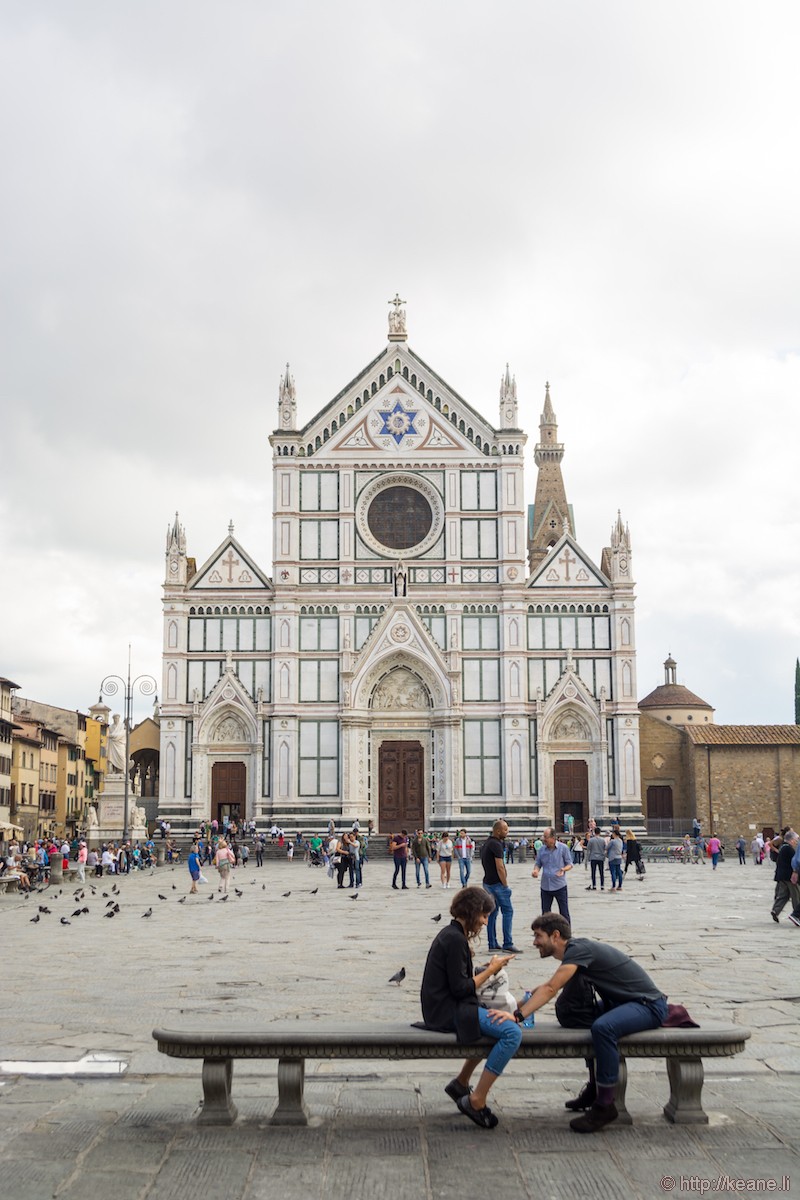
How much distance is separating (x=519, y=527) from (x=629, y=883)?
2171 cm

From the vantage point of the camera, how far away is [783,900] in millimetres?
19266

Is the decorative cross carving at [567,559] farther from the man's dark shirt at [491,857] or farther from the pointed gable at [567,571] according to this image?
the man's dark shirt at [491,857]

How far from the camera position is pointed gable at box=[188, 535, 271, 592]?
49938 millimetres

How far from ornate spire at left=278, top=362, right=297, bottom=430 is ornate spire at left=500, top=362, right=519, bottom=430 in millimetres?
8661

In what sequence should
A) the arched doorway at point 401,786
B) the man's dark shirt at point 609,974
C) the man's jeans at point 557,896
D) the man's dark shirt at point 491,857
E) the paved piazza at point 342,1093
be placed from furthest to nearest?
the arched doorway at point 401,786, the man's jeans at point 557,896, the man's dark shirt at point 491,857, the man's dark shirt at point 609,974, the paved piazza at point 342,1093

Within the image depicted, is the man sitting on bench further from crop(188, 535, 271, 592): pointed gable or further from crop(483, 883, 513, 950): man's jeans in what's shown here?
crop(188, 535, 271, 592): pointed gable

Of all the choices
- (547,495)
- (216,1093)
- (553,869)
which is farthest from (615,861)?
(547,495)

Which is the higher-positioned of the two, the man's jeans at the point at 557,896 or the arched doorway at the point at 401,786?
the arched doorway at the point at 401,786

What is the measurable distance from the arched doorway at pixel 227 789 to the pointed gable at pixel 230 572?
23.7 feet

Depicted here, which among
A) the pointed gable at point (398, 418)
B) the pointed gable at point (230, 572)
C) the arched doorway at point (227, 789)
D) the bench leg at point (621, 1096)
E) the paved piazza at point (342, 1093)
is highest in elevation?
the pointed gable at point (398, 418)

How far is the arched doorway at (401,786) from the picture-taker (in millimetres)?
49500

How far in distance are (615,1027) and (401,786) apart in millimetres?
42579

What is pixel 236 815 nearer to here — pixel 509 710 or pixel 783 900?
pixel 509 710

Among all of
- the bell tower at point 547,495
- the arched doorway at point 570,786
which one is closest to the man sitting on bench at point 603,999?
the arched doorway at point 570,786
